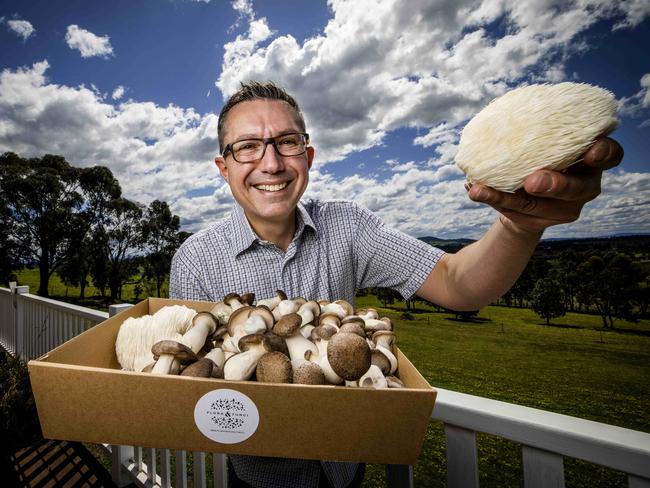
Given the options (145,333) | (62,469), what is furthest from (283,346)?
(62,469)

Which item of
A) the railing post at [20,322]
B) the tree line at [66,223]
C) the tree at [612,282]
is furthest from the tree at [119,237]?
the tree at [612,282]

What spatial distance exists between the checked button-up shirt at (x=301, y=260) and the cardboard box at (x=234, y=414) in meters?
1.03

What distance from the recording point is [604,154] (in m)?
0.95

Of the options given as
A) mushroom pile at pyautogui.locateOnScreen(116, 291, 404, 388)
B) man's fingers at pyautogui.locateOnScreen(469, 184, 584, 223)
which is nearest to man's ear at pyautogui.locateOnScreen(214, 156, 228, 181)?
mushroom pile at pyautogui.locateOnScreen(116, 291, 404, 388)

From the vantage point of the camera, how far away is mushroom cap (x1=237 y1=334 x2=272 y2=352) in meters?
1.01

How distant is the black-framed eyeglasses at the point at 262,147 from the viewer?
1819 millimetres

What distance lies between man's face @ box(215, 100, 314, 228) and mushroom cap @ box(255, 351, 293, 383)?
103 cm

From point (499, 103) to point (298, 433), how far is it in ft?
3.82

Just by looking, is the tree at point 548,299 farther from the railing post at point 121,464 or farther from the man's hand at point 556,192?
the man's hand at point 556,192

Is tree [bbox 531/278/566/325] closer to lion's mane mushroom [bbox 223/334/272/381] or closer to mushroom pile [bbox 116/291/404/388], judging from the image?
mushroom pile [bbox 116/291/404/388]

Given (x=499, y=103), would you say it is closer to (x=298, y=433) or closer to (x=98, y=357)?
(x=298, y=433)

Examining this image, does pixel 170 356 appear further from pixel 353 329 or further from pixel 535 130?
pixel 535 130

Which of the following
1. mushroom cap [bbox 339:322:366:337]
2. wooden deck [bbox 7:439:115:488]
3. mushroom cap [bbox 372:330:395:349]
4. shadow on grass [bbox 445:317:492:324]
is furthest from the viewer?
shadow on grass [bbox 445:317:492:324]

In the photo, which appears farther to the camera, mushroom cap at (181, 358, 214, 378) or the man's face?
the man's face
